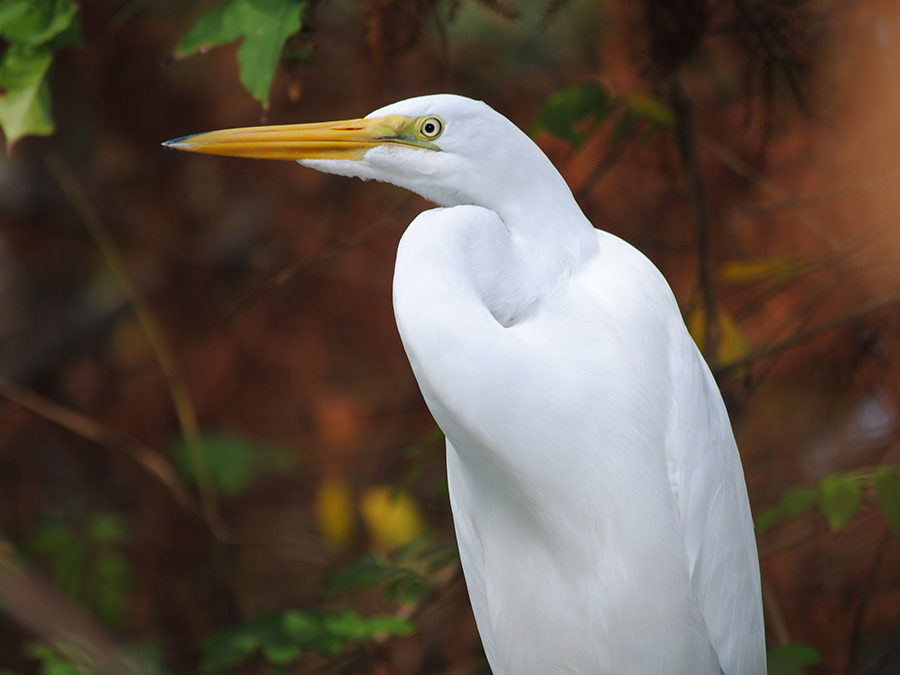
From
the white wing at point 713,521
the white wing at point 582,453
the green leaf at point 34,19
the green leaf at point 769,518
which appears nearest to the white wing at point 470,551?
the white wing at point 582,453

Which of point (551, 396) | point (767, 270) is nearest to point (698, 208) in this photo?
point (767, 270)

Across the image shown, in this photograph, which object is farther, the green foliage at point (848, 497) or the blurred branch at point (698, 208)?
the blurred branch at point (698, 208)

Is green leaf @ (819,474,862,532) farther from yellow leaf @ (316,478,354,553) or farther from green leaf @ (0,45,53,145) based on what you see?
yellow leaf @ (316,478,354,553)

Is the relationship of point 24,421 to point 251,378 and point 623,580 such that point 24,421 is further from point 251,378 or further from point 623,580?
point 623,580

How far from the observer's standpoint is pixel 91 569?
1.64m

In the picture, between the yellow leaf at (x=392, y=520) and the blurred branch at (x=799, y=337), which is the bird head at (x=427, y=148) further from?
the yellow leaf at (x=392, y=520)

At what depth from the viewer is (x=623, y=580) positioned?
0.69 metres

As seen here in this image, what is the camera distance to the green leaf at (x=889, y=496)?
34.8 inches

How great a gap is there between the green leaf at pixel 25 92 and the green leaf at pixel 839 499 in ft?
3.76

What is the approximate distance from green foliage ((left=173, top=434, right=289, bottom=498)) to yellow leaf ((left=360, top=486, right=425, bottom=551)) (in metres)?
0.30

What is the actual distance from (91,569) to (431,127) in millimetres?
1436

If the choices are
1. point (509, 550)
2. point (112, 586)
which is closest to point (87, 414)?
point (112, 586)

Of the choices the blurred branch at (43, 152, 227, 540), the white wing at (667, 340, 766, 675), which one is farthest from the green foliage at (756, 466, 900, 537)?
the blurred branch at (43, 152, 227, 540)

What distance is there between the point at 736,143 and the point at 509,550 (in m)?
1.72
